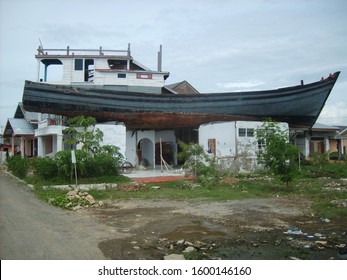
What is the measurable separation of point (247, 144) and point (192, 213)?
977cm

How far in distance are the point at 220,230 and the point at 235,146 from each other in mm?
10766

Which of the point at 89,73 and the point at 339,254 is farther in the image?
the point at 89,73

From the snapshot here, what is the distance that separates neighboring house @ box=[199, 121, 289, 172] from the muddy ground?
7219 mm

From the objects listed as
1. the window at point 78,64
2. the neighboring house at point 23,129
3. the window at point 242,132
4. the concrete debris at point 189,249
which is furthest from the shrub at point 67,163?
the neighboring house at point 23,129

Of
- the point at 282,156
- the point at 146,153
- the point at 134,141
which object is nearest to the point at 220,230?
the point at 282,156

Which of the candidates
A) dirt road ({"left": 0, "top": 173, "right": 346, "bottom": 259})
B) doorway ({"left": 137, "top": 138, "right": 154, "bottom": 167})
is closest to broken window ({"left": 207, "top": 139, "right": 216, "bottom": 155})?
doorway ({"left": 137, "top": 138, "right": 154, "bottom": 167})

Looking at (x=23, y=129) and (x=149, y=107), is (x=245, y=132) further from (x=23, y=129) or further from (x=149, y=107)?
(x=23, y=129)

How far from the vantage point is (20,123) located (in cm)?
2677

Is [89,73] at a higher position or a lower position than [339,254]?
higher

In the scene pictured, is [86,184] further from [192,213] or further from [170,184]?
[192,213]

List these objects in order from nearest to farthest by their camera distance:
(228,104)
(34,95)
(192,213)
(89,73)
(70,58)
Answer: (192,213)
(34,95)
(228,104)
(70,58)
(89,73)

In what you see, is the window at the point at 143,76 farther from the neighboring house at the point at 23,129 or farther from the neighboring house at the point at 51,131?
the neighboring house at the point at 23,129

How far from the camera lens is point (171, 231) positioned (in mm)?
6293

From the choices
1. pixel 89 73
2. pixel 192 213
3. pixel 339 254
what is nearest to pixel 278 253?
pixel 339 254
